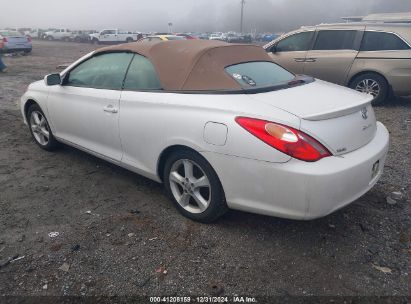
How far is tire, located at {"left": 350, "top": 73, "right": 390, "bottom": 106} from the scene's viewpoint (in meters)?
7.16

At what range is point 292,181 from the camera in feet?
7.93

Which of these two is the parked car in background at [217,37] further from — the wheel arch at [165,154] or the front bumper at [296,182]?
the front bumper at [296,182]

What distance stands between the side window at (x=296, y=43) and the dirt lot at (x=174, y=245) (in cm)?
479

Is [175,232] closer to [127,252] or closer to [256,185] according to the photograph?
[127,252]

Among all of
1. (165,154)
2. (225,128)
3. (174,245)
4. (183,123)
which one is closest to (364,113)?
(225,128)

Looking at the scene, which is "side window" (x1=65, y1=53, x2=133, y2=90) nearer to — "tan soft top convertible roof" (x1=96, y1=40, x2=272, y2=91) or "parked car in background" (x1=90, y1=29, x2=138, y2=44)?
"tan soft top convertible roof" (x1=96, y1=40, x2=272, y2=91)

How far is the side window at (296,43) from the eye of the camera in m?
7.97

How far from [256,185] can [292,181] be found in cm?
28

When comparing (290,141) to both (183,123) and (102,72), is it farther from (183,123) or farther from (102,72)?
(102,72)

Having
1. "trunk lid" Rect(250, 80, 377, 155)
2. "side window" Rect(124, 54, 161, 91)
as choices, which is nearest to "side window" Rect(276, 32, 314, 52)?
"trunk lid" Rect(250, 80, 377, 155)

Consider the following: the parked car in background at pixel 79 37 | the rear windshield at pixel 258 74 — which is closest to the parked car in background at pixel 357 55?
the rear windshield at pixel 258 74

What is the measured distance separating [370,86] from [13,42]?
20387 millimetres

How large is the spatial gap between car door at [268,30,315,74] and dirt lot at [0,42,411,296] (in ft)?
15.0

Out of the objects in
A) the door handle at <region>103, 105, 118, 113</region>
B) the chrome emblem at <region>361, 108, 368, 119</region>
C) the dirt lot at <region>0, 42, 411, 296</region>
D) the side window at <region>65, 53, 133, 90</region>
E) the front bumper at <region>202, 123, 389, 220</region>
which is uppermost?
the side window at <region>65, 53, 133, 90</region>
